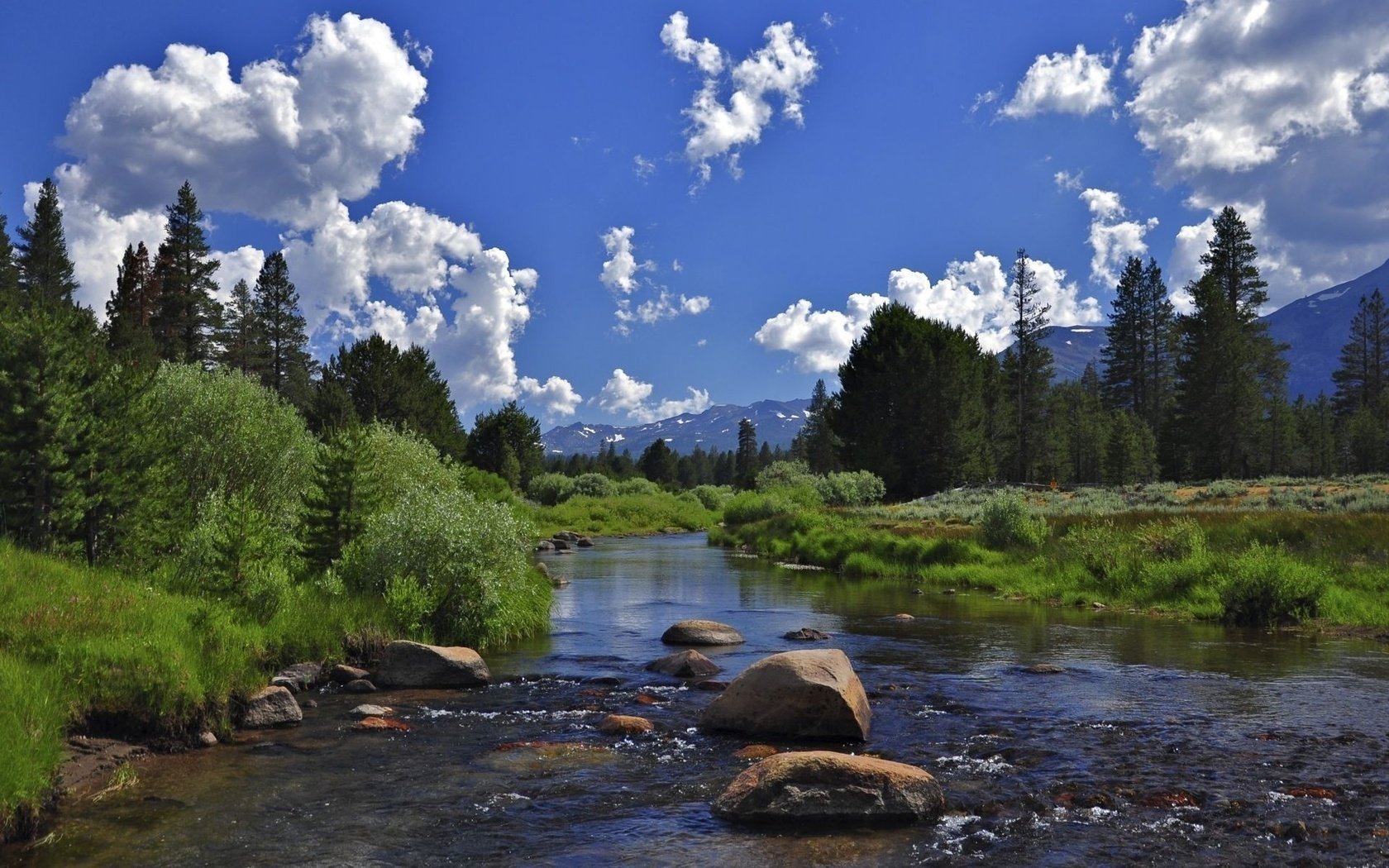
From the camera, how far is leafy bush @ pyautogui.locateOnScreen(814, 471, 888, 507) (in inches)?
2378

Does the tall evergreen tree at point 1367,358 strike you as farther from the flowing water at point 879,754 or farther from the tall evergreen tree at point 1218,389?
the flowing water at point 879,754

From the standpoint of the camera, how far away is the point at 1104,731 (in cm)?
1362

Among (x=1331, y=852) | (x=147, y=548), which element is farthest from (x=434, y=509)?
(x=1331, y=852)

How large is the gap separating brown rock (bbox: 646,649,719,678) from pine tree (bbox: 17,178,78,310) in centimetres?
7258

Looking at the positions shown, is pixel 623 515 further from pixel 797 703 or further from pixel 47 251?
pixel 797 703

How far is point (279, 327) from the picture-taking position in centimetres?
8806

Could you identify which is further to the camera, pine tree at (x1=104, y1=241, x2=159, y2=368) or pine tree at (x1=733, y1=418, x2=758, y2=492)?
pine tree at (x1=733, y1=418, x2=758, y2=492)

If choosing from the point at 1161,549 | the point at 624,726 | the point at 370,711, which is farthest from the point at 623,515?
the point at 624,726

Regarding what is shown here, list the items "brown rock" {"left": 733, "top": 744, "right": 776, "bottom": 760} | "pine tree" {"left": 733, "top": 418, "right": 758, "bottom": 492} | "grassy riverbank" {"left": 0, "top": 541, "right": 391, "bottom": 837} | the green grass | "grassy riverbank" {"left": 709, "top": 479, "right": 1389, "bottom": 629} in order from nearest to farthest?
1. "grassy riverbank" {"left": 0, "top": 541, "right": 391, "bottom": 837}
2. "brown rock" {"left": 733, "top": 744, "right": 776, "bottom": 760}
3. "grassy riverbank" {"left": 709, "top": 479, "right": 1389, "bottom": 629}
4. the green grass
5. "pine tree" {"left": 733, "top": 418, "right": 758, "bottom": 492}

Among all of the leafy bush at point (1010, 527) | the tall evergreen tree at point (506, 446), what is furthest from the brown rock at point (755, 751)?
the tall evergreen tree at point (506, 446)

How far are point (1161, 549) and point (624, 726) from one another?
79.4 ft

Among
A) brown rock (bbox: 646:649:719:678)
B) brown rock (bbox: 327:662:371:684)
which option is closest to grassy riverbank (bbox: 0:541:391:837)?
brown rock (bbox: 327:662:371:684)

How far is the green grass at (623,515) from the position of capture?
253 feet

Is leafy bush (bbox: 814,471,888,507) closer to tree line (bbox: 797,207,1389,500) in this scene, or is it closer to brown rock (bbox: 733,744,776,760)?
tree line (bbox: 797,207,1389,500)
